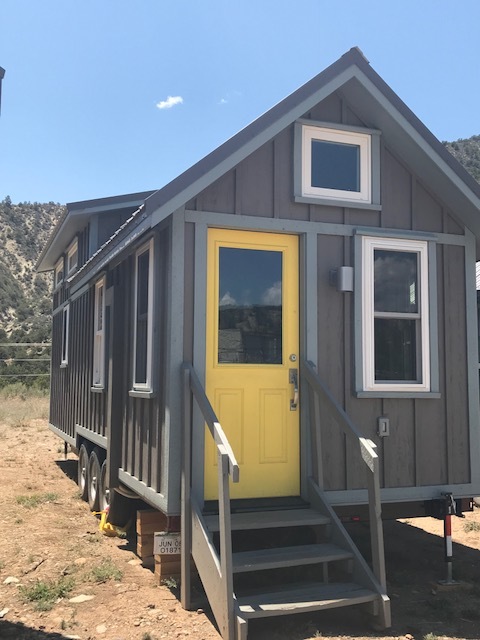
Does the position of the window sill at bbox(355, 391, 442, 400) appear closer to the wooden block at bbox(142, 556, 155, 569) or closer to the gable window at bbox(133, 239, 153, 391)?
the gable window at bbox(133, 239, 153, 391)

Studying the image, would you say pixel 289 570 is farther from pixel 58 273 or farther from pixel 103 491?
pixel 58 273

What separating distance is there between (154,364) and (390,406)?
86.7 inches

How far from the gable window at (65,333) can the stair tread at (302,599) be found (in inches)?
295

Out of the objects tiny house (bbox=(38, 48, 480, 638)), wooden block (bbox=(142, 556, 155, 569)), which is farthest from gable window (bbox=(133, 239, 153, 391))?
wooden block (bbox=(142, 556, 155, 569))

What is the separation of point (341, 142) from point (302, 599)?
159 inches

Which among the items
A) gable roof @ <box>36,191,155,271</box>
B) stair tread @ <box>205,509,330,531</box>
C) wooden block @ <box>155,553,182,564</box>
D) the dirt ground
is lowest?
the dirt ground

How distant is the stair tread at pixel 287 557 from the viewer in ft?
15.1

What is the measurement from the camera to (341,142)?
6.14 meters

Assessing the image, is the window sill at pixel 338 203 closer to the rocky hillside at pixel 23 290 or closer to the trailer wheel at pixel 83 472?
the trailer wheel at pixel 83 472

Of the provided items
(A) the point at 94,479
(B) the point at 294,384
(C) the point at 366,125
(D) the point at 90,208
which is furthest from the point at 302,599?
(D) the point at 90,208

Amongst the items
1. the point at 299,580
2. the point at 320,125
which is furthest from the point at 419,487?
the point at 320,125

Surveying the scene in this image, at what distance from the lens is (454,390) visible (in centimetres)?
616

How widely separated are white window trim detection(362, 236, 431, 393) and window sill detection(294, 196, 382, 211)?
0.30m

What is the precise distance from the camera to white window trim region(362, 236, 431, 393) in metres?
5.91
